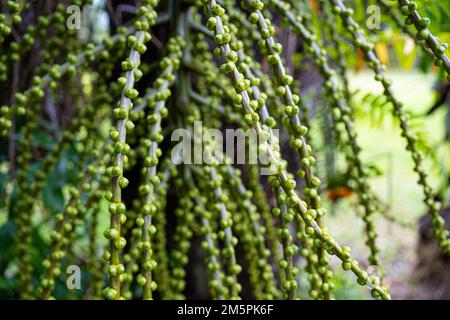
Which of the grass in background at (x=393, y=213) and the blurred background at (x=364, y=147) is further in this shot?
the grass in background at (x=393, y=213)

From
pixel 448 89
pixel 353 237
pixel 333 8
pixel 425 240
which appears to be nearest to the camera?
pixel 333 8

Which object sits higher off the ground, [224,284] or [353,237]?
[353,237]

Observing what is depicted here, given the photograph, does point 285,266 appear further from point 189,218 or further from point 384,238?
point 384,238

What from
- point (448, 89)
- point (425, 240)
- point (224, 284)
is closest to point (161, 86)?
point (224, 284)

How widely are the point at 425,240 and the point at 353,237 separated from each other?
127 cm

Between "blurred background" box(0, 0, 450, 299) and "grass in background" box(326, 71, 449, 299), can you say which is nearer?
"blurred background" box(0, 0, 450, 299)

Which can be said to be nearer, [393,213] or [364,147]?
[364,147]

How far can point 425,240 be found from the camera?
2.09m

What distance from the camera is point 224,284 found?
2.65ft

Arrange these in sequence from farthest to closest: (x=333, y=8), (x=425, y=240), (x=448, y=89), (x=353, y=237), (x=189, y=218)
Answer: (x=353, y=237) → (x=425, y=240) → (x=448, y=89) → (x=189, y=218) → (x=333, y=8)

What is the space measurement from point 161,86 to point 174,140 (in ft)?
0.70

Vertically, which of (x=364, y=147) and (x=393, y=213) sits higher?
(x=364, y=147)
